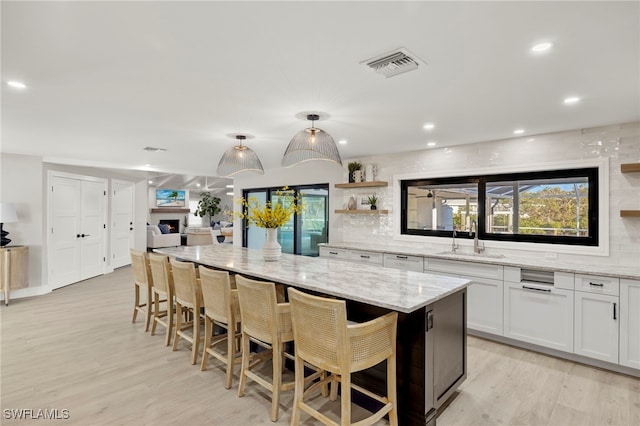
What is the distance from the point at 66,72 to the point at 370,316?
269cm

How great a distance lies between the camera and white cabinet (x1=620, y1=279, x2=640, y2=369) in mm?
2801

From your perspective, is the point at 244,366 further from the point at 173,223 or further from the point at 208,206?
the point at 208,206

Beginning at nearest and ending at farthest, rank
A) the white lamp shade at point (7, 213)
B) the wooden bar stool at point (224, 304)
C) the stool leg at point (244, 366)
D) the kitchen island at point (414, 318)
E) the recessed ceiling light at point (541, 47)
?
the recessed ceiling light at point (541, 47), the kitchen island at point (414, 318), the stool leg at point (244, 366), the wooden bar stool at point (224, 304), the white lamp shade at point (7, 213)

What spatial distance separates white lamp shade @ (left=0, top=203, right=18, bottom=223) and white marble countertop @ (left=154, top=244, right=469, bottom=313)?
3.35m

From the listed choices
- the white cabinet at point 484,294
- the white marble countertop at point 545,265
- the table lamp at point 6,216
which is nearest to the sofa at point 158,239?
the table lamp at point 6,216

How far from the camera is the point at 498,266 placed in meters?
3.51

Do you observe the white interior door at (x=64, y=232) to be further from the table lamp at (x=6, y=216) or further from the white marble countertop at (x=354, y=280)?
the white marble countertop at (x=354, y=280)

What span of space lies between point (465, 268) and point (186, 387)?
306 cm

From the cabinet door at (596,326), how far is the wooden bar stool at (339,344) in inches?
87.7

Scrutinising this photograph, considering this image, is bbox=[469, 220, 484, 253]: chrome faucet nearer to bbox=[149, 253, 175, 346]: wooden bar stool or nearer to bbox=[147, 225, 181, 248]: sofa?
bbox=[149, 253, 175, 346]: wooden bar stool

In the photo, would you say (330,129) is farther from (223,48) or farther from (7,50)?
(7,50)

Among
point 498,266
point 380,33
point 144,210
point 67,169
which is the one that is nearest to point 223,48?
point 380,33

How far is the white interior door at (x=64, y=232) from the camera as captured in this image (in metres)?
5.91

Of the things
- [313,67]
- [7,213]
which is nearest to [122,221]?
[7,213]
